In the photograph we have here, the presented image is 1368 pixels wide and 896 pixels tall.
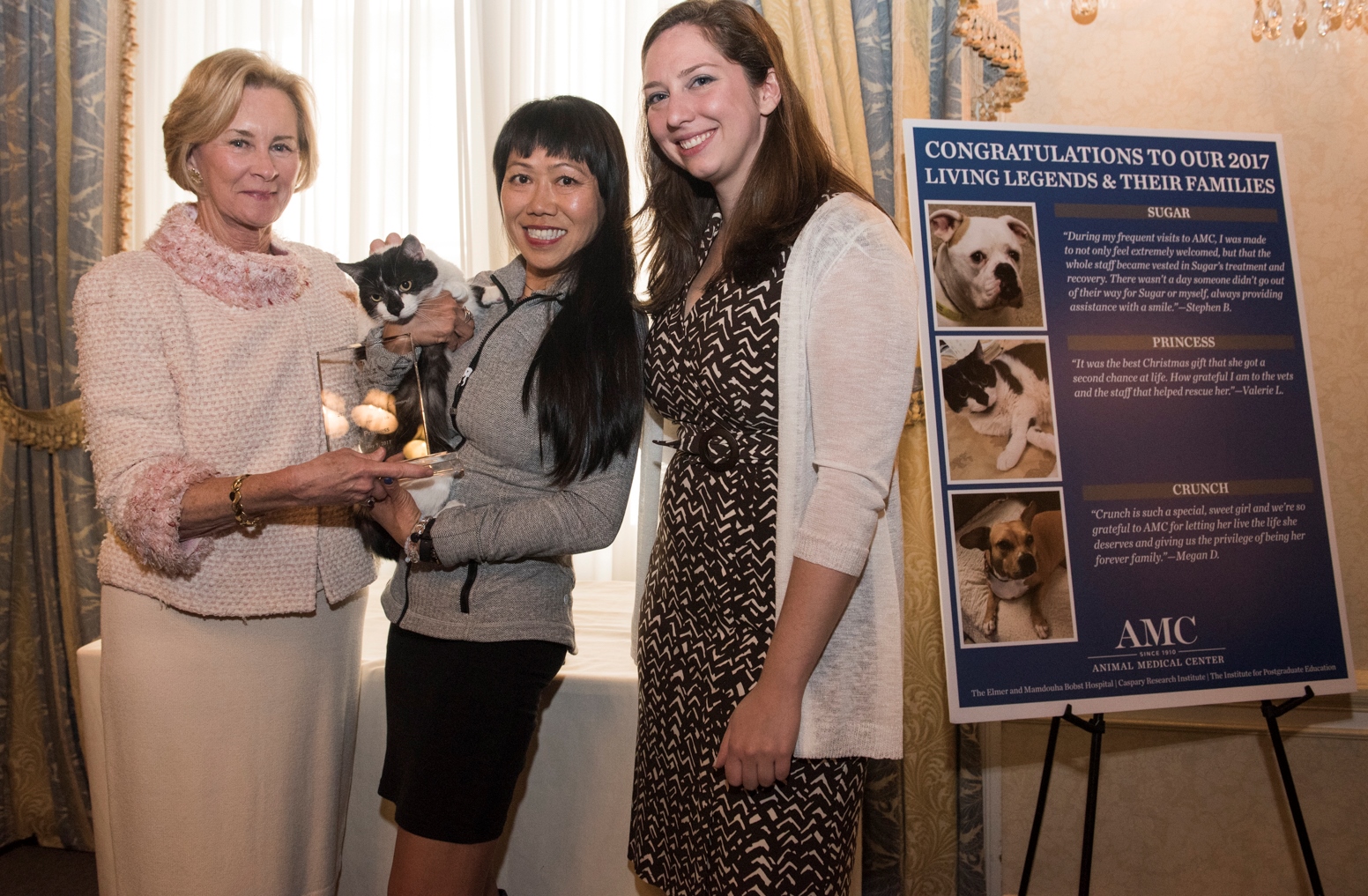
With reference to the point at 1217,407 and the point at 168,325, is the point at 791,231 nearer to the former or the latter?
the point at 168,325

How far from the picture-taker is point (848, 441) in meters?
1.13

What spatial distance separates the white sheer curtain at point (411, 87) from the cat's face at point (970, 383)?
1258mm

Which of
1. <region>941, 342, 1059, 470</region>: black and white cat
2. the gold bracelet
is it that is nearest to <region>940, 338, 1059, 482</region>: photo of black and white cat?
<region>941, 342, 1059, 470</region>: black and white cat

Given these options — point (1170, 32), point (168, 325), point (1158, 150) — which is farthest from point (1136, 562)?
point (168, 325)

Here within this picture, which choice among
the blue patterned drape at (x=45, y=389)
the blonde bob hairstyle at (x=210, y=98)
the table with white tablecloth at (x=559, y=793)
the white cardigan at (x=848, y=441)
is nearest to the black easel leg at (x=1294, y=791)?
the white cardigan at (x=848, y=441)

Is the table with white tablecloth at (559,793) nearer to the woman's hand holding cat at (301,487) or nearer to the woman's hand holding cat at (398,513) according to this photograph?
the woman's hand holding cat at (398,513)

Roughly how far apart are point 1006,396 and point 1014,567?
0.36 m

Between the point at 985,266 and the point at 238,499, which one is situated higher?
the point at 985,266

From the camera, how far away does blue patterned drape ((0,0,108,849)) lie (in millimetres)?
2637

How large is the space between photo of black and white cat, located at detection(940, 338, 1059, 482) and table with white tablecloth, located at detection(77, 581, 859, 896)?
91 cm

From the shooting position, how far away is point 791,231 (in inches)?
48.7

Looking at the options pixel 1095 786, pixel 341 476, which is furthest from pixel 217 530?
pixel 1095 786

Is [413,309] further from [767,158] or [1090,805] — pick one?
[1090,805]

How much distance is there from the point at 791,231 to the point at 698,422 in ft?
1.08
